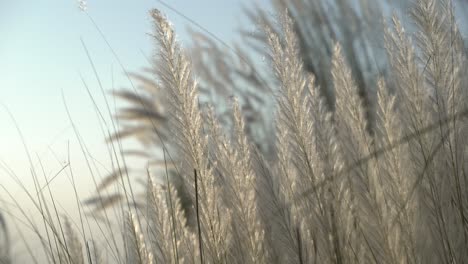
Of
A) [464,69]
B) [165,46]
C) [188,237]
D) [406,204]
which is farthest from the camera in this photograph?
[464,69]

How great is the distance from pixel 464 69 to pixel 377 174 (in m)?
0.77

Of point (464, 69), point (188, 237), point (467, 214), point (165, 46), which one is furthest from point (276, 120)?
point (464, 69)

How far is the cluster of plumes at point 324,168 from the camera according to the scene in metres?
1.56

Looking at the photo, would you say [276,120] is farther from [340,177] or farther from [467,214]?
[467,214]

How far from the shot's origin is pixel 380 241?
1.64 metres

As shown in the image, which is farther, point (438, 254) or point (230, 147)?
point (438, 254)

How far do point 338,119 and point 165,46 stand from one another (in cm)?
55

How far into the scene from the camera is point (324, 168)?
5.34 ft

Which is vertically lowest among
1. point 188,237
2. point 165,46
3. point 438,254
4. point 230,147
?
point 438,254

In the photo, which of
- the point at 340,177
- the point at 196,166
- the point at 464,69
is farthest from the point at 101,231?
the point at 464,69

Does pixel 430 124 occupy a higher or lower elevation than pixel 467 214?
higher

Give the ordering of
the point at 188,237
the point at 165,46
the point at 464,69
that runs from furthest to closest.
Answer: the point at 464,69
the point at 188,237
the point at 165,46

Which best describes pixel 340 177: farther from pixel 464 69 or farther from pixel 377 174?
pixel 464 69

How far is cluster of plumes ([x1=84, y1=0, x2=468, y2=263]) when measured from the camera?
5.11 ft
